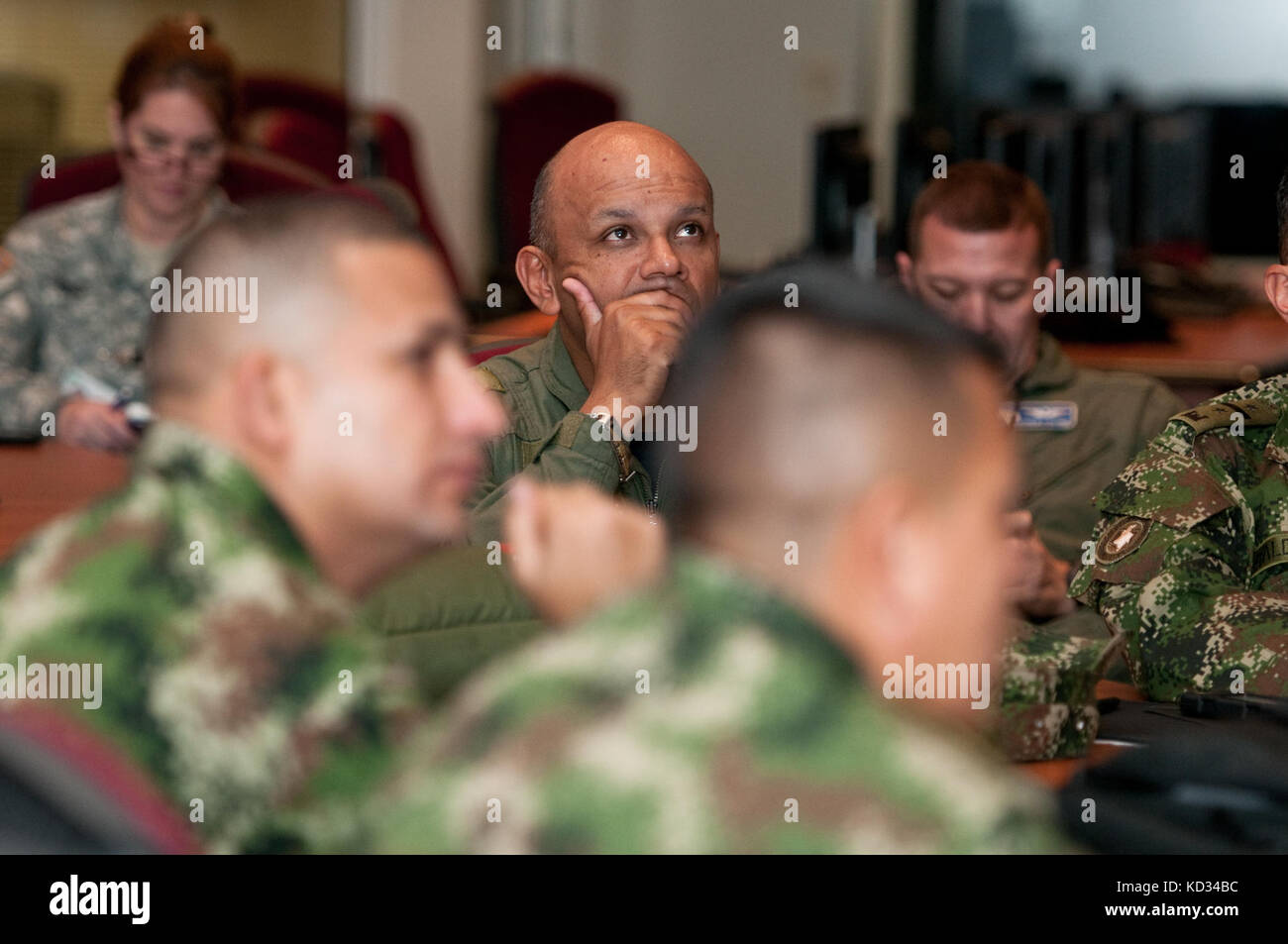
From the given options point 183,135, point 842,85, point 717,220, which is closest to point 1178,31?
point 842,85

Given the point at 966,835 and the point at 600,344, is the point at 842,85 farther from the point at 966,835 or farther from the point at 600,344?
the point at 966,835

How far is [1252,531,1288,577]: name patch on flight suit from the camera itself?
152 cm

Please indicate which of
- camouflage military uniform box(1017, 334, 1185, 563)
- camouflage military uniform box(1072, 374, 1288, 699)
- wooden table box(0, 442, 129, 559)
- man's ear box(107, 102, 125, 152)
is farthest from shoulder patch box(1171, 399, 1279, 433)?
man's ear box(107, 102, 125, 152)

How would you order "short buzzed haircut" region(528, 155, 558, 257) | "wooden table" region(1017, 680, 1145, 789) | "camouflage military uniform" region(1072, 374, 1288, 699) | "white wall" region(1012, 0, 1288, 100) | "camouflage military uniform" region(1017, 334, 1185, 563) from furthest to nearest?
"white wall" region(1012, 0, 1288, 100), "camouflage military uniform" region(1017, 334, 1185, 563), "short buzzed haircut" region(528, 155, 558, 257), "camouflage military uniform" region(1072, 374, 1288, 699), "wooden table" region(1017, 680, 1145, 789)

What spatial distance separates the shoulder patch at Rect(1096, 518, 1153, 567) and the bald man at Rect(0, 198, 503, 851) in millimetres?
774

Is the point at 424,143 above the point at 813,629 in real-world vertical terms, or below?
above

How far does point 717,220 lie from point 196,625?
3.45 ft

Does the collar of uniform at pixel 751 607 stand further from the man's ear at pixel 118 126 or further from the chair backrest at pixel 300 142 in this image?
the chair backrest at pixel 300 142

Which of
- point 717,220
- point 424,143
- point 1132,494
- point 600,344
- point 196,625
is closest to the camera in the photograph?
point 196,625

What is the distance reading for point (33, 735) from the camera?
2.74ft

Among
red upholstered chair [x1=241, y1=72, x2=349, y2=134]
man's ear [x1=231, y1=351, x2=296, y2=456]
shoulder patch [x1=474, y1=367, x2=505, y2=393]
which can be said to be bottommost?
man's ear [x1=231, y1=351, x2=296, y2=456]

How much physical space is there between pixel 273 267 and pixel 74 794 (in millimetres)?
315

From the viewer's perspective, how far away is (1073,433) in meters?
2.26

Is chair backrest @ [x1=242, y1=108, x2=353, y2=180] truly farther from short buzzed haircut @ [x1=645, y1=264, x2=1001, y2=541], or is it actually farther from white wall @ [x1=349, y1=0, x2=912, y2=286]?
short buzzed haircut @ [x1=645, y1=264, x2=1001, y2=541]
